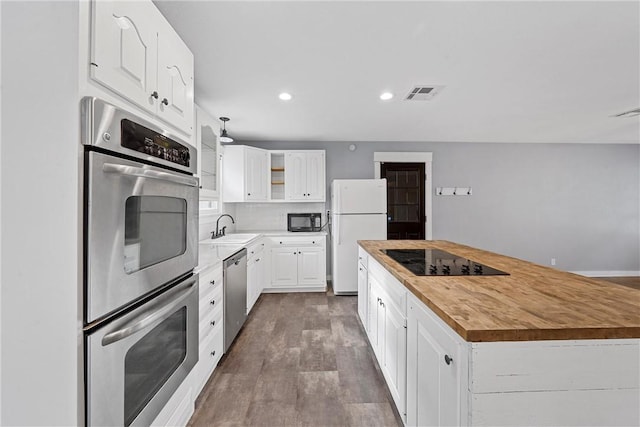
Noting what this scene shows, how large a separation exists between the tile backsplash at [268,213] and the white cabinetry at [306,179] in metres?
0.35

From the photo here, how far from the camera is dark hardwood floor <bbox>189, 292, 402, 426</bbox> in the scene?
1738 millimetres

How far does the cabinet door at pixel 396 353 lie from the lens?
1508 mm

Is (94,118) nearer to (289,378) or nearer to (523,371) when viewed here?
(523,371)

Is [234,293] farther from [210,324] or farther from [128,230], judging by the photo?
[128,230]

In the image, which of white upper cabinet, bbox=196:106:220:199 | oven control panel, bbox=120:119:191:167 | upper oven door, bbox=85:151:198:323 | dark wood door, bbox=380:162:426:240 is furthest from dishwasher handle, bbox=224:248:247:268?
dark wood door, bbox=380:162:426:240

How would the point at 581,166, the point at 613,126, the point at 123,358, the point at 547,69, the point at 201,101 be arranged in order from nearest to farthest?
the point at 123,358 → the point at 547,69 → the point at 201,101 → the point at 613,126 → the point at 581,166

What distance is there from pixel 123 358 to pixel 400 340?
49.3 inches

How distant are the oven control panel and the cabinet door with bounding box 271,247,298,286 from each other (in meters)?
2.99

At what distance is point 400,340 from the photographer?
1556 millimetres

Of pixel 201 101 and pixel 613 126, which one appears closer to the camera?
pixel 201 101

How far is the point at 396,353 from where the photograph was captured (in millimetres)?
1643

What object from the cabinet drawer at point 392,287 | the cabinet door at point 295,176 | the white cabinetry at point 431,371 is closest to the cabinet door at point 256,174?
the cabinet door at point 295,176

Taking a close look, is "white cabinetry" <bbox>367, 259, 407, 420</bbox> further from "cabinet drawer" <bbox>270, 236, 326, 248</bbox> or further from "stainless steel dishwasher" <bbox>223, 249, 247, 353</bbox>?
"cabinet drawer" <bbox>270, 236, 326, 248</bbox>

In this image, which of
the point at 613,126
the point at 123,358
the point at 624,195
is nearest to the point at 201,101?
the point at 123,358
